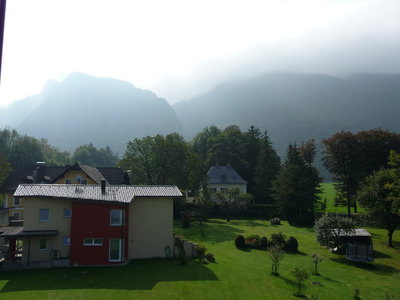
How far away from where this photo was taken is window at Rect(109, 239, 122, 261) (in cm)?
2717

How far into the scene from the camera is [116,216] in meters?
27.7

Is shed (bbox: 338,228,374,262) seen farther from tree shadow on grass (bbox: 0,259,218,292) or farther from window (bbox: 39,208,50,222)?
window (bbox: 39,208,50,222)

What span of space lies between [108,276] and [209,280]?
710cm

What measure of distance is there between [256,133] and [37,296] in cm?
7515

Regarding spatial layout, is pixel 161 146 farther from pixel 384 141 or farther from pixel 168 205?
pixel 384 141

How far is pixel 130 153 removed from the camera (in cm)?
5834

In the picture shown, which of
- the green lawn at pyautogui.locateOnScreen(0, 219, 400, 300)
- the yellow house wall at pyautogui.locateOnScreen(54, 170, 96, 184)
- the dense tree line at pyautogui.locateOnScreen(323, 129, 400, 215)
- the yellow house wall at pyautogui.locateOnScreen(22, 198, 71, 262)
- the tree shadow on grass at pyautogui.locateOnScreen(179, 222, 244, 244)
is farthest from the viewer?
the dense tree line at pyautogui.locateOnScreen(323, 129, 400, 215)

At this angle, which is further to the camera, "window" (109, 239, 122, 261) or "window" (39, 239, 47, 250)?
"window" (39, 239, 47, 250)

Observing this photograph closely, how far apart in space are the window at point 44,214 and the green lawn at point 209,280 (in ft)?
14.7

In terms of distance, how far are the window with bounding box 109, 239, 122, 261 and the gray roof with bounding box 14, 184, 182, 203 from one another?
11.0ft

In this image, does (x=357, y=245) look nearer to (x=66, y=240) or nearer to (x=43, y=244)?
(x=66, y=240)

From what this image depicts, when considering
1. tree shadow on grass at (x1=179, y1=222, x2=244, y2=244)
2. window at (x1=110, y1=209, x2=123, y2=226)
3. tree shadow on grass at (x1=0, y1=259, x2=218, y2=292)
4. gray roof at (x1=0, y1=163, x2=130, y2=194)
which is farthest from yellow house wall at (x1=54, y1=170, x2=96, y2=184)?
tree shadow on grass at (x1=0, y1=259, x2=218, y2=292)

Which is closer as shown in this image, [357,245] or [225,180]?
[357,245]

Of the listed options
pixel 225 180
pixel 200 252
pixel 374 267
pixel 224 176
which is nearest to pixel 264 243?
pixel 200 252
